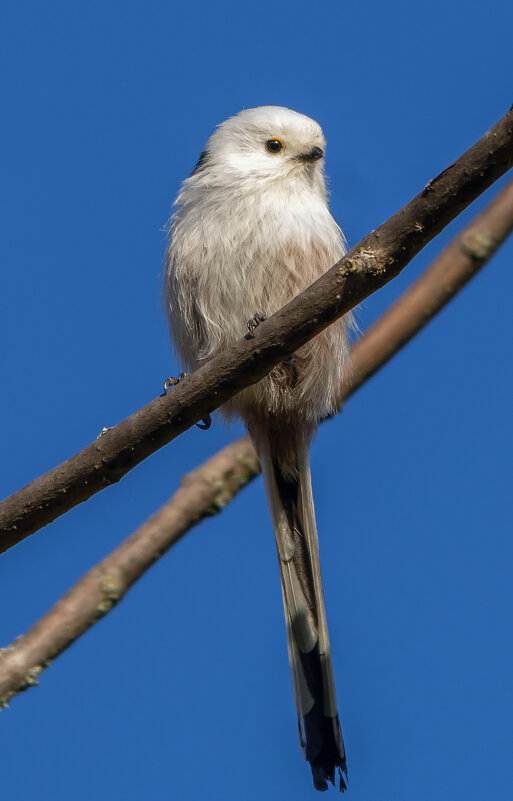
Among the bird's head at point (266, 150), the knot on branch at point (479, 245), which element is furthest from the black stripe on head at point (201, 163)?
the knot on branch at point (479, 245)

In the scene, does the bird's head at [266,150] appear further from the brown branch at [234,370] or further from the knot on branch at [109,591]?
the knot on branch at [109,591]

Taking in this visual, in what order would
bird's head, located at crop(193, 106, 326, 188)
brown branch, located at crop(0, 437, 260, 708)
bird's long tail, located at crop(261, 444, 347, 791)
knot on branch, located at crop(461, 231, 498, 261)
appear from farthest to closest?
bird's head, located at crop(193, 106, 326, 188), bird's long tail, located at crop(261, 444, 347, 791), knot on branch, located at crop(461, 231, 498, 261), brown branch, located at crop(0, 437, 260, 708)

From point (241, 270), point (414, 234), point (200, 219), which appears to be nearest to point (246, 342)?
point (414, 234)

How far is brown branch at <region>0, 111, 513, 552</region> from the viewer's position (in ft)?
8.73

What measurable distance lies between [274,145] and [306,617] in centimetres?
215

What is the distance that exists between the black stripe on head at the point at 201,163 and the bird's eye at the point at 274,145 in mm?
328

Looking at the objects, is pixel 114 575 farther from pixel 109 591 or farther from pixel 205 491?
pixel 205 491

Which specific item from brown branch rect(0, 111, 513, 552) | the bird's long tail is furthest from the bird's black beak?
brown branch rect(0, 111, 513, 552)

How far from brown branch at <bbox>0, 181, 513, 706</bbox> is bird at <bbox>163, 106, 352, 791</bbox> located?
0.64 feet

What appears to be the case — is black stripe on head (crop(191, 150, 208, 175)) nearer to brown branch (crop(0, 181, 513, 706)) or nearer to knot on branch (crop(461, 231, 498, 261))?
brown branch (crop(0, 181, 513, 706))

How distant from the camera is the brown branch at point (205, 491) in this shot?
8.68 feet

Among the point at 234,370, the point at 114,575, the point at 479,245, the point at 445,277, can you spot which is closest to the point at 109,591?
the point at 114,575

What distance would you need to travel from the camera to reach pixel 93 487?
2922 mm

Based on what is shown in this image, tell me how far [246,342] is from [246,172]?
5.21ft
